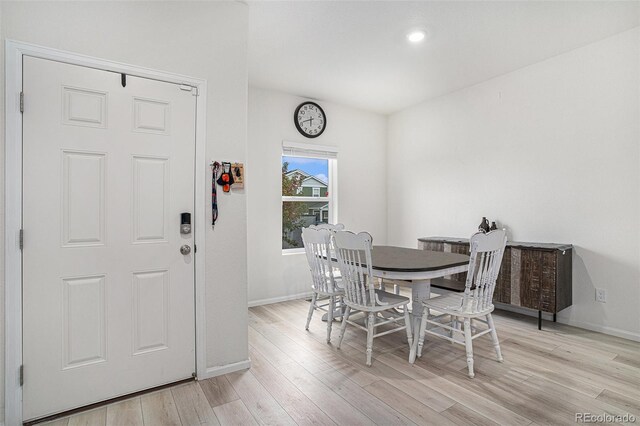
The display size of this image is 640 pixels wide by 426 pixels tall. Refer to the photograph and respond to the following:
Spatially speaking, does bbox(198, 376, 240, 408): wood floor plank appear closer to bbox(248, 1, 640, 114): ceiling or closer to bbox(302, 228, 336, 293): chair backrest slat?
bbox(302, 228, 336, 293): chair backrest slat

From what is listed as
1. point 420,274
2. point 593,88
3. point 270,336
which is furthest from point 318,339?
point 593,88

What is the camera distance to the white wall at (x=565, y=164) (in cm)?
294

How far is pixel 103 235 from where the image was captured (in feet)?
6.56

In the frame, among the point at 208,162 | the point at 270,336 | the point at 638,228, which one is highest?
the point at 208,162

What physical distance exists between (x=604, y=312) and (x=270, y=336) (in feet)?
10.2

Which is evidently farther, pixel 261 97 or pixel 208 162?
pixel 261 97

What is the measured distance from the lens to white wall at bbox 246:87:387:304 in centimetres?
411

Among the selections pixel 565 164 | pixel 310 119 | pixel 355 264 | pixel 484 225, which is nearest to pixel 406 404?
pixel 355 264

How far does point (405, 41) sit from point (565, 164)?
2012 millimetres

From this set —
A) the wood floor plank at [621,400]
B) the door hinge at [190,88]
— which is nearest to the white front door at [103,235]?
the door hinge at [190,88]

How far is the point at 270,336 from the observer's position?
310 centimetres

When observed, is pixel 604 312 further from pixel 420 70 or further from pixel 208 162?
pixel 208 162

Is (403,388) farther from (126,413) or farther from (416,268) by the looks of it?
(126,413)

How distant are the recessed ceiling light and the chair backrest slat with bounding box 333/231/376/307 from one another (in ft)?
5.97
